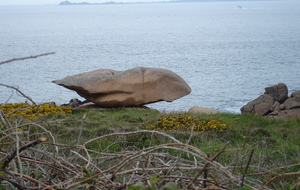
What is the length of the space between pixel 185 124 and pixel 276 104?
839cm

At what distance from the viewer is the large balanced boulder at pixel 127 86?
14125mm

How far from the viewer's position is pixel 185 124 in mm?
9734

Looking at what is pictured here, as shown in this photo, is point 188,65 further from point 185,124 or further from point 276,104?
point 185,124

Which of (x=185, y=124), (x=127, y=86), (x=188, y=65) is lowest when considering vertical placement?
(x=188, y=65)

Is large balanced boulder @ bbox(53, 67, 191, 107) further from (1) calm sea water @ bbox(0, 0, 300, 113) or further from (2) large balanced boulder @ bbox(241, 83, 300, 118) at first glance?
(1) calm sea water @ bbox(0, 0, 300, 113)

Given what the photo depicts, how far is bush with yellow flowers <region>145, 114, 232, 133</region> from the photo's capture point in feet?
30.8

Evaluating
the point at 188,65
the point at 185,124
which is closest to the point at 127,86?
the point at 185,124

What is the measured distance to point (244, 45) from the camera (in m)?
58.5

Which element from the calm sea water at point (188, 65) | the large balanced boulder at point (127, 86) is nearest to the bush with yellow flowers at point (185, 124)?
the large balanced boulder at point (127, 86)

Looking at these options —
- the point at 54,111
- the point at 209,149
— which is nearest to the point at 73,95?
the point at 54,111

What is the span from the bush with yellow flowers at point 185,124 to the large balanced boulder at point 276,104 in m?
6.48

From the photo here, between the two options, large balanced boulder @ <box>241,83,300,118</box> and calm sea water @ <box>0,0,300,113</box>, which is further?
calm sea water @ <box>0,0,300,113</box>

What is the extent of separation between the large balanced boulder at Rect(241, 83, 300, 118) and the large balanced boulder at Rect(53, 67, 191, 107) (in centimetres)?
367

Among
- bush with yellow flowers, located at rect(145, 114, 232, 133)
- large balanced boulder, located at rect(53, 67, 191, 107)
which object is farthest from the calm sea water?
bush with yellow flowers, located at rect(145, 114, 232, 133)
